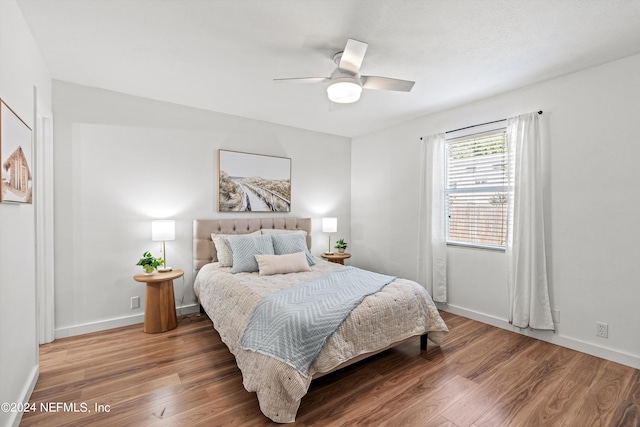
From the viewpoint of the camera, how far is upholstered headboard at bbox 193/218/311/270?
366cm

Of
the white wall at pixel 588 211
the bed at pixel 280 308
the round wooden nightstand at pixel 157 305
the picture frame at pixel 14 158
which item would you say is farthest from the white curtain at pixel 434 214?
the picture frame at pixel 14 158

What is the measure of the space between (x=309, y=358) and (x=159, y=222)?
2.29 m

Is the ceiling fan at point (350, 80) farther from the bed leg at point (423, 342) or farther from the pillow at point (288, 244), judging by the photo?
the bed leg at point (423, 342)

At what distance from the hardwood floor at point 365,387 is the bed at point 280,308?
218 mm

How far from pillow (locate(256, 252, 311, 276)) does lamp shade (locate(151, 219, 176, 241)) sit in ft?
3.26

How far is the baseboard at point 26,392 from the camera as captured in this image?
1.68 metres

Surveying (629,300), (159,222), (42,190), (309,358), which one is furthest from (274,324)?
(629,300)

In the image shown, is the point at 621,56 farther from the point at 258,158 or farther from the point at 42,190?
the point at 42,190

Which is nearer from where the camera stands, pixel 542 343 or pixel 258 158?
pixel 542 343

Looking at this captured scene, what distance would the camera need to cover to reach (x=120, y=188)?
3.25 meters

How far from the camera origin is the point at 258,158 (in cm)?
418

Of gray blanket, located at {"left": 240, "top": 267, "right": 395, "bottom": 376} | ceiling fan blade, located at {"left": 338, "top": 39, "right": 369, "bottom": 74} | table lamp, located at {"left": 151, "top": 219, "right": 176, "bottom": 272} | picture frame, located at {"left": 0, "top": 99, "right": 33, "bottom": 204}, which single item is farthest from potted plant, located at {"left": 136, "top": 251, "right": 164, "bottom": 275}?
ceiling fan blade, located at {"left": 338, "top": 39, "right": 369, "bottom": 74}

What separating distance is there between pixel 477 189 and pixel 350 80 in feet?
7.40

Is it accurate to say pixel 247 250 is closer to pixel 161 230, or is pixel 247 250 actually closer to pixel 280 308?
pixel 161 230
